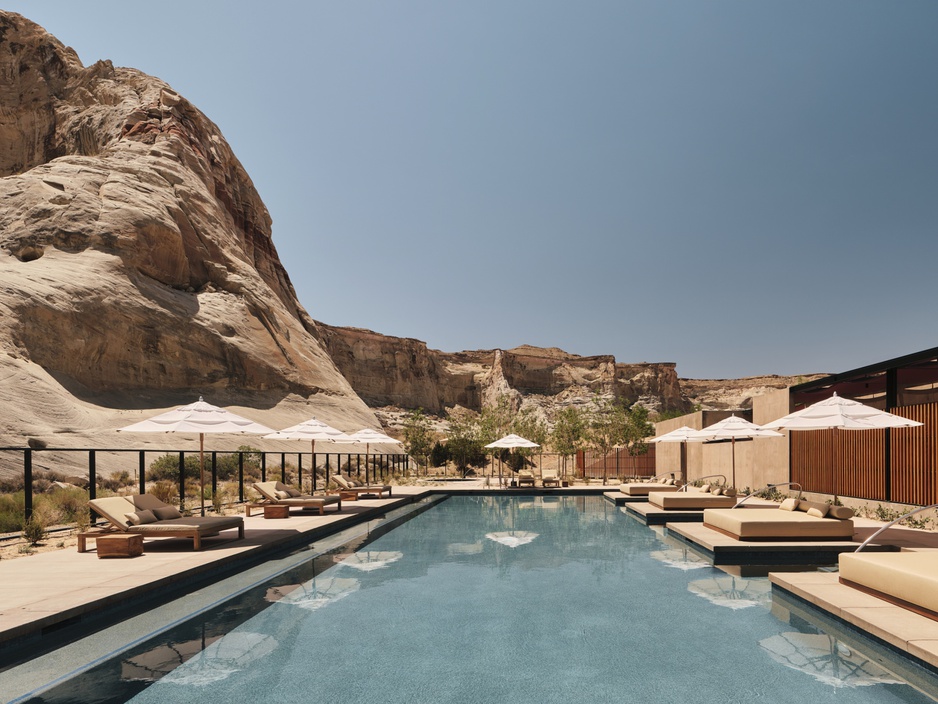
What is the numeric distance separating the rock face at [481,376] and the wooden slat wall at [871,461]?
184 ft

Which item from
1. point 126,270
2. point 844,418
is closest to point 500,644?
point 844,418

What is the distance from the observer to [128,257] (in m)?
30.3

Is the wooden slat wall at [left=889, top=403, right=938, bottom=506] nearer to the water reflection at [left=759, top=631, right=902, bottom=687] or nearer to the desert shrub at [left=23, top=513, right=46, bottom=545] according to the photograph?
the water reflection at [left=759, top=631, right=902, bottom=687]

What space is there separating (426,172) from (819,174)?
74.1 ft

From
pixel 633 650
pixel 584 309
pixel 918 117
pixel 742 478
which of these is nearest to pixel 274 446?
pixel 742 478

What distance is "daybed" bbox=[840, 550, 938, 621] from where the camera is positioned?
443cm

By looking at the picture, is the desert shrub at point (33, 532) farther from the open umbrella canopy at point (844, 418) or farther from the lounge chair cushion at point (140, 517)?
the open umbrella canopy at point (844, 418)

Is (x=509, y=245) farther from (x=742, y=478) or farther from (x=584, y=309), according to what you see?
(x=742, y=478)

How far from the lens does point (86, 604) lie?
490 centimetres

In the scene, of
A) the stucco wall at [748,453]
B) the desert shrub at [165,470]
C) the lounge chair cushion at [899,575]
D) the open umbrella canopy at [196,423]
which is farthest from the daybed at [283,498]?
the stucco wall at [748,453]

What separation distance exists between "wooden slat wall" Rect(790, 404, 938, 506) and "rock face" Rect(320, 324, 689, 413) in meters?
56.0

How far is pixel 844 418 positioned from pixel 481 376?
68.6m

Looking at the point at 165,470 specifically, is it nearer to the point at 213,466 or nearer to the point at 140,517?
the point at 213,466

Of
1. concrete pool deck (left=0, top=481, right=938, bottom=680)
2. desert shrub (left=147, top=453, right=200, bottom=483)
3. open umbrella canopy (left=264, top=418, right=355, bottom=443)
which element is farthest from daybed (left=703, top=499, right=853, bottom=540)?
desert shrub (left=147, top=453, right=200, bottom=483)
